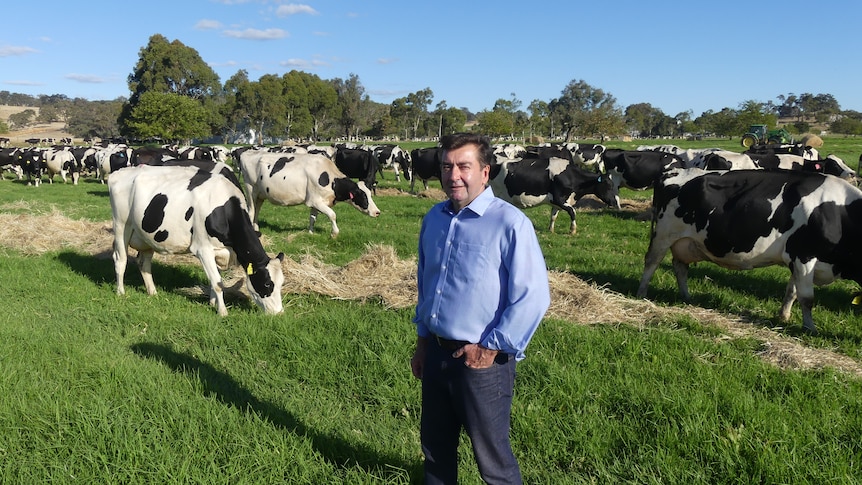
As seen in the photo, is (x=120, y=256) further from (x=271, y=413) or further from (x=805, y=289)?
(x=805, y=289)

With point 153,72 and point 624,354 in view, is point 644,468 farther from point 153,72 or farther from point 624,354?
point 153,72

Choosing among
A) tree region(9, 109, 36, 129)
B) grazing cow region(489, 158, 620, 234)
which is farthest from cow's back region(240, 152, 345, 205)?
tree region(9, 109, 36, 129)

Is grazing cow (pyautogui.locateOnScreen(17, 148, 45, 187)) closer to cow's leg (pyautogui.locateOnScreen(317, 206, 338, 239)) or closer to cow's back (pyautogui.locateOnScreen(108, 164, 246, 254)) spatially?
cow's leg (pyautogui.locateOnScreen(317, 206, 338, 239))

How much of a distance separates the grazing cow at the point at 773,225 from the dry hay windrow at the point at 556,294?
808 mm

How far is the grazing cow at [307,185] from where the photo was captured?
1374cm

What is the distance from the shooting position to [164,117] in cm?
6856

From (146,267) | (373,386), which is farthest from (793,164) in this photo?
(146,267)

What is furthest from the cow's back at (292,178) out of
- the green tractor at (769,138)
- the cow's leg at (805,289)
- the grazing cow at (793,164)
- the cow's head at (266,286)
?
the green tractor at (769,138)

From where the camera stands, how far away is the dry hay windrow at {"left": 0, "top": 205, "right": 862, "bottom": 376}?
5523 mm

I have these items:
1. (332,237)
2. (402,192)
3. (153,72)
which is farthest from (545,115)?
(332,237)

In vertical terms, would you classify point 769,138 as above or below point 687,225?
above

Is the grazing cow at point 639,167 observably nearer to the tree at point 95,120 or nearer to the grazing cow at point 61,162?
the grazing cow at point 61,162

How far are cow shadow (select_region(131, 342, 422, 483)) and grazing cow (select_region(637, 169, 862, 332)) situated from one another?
17.5ft

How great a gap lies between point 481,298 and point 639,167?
18.4 m
